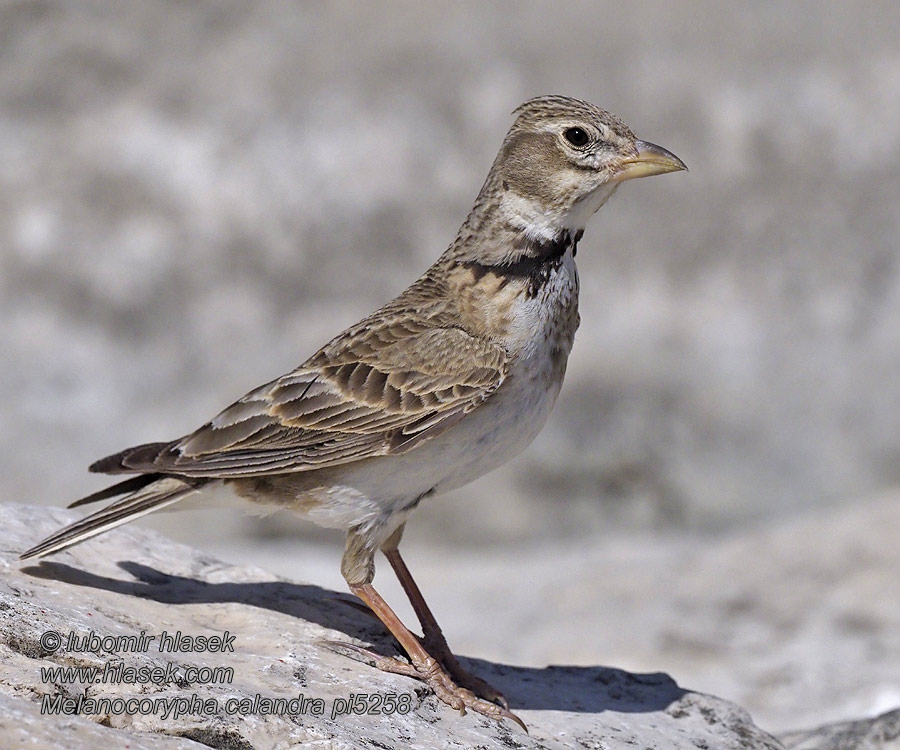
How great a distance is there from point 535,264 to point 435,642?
1.69 meters

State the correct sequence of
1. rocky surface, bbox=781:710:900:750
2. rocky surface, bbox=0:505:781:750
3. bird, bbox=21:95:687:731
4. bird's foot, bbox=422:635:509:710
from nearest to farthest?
rocky surface, bbox=0:505:781:750
bird, bbox=21:95:687:731
bird's foot, bbox=422:635:509:710
rocky surface, bbox=781:710:900:750

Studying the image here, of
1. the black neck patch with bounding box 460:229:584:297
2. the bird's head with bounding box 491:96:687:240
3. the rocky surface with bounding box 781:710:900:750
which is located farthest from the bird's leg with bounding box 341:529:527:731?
the rocky surface with bounding box 781:710:900:750

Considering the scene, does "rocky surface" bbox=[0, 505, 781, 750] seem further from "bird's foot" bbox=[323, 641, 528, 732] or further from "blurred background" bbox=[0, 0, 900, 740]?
"blurred background" bbox=[0, 0, 900, 740]

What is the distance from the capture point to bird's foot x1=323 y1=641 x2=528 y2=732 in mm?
5414

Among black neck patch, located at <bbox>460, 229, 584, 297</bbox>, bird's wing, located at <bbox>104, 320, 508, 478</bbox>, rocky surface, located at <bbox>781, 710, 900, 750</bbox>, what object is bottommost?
rocky surface, located at <bbox>781, 710, 900, 750</bbox>

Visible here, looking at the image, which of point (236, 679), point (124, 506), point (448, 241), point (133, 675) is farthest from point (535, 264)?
point (448, 241)

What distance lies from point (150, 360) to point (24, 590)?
594 cm

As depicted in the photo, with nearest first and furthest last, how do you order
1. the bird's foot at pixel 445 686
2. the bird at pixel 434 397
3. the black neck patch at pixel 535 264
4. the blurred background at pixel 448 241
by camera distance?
the bird's foot at pixel 445 686
the bird at pixel 434 397
the black neck patch at pixel 535 264
the blurred background at pixel 448 241

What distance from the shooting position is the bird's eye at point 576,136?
5816 millimetres

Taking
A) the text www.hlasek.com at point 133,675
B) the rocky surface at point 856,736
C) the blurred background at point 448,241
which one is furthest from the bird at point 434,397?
the blurred background at point 448,241

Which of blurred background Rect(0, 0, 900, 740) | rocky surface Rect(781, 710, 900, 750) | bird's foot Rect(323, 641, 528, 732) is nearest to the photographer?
bird's foot Rect(323, 641, 528, 732)

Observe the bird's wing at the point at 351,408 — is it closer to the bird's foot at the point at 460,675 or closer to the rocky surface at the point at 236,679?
the rocky surface at the point at 236,679

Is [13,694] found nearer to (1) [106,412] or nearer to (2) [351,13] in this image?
(1) [106,412]

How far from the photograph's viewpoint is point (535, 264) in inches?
229
